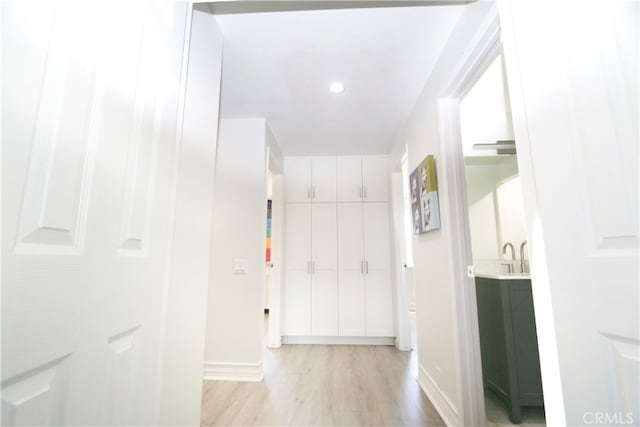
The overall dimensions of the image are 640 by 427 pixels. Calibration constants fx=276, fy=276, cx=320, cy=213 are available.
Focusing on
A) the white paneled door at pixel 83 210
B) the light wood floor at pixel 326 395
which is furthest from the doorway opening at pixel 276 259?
the white paneled door at pixel 83 210

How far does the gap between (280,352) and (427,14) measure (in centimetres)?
341

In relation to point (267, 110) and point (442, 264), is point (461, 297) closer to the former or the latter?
point (442, 264)

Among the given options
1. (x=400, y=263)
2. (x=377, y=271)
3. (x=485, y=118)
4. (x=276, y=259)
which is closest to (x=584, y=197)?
(x=485, y=118)

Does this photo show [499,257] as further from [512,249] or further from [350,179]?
[350,179]

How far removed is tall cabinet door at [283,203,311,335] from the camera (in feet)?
11.7

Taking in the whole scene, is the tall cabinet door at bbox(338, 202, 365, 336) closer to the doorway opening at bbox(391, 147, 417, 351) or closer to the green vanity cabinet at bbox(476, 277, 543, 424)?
the doorway opening at bbox(391, 147, 417, 351)

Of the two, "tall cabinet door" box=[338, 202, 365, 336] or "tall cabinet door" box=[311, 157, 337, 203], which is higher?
"tall cabinet door" box=[311, 157, 337, 203]

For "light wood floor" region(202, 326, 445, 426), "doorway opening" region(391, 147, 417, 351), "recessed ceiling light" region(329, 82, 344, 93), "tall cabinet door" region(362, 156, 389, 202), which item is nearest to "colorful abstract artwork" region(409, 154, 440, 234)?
"doorway opening" region(391, 147, 417, 351)

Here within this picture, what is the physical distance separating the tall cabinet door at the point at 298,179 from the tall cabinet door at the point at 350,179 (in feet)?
1.44

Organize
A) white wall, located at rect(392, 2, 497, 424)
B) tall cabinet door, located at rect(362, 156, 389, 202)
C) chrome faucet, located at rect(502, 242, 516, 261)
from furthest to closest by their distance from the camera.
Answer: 1. tall cabinet door, located at rect(362, 156, 389, 202)
2. chrome faucet, located at rect(502, 242, 516, 261)
3. white wall, located at rect(392, 2, 497, 424)

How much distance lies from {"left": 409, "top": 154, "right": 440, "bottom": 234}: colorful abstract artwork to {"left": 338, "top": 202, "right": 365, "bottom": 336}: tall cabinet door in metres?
1.20

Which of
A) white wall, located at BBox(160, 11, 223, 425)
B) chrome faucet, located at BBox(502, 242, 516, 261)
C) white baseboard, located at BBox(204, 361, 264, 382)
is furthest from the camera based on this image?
chrome faucet, located at BBox(502, 242, 516, 261)

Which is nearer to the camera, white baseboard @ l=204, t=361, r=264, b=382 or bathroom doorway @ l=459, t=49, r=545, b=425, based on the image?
bathroom doorway @ l=459, t=49, r=545, b=425

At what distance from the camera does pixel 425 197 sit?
7.03 ft
